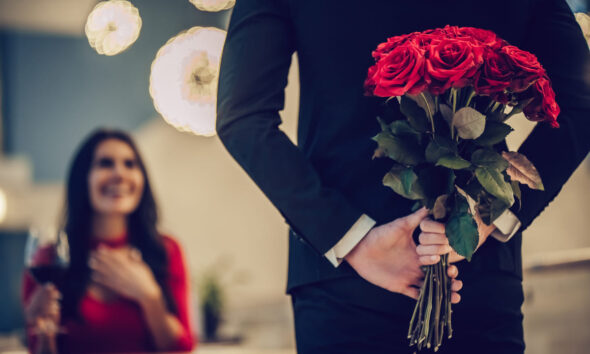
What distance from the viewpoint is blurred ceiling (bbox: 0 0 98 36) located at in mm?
8047

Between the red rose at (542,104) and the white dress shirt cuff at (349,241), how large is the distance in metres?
0.29

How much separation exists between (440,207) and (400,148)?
0.32 feet

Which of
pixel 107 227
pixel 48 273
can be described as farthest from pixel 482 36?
pixel 107 227

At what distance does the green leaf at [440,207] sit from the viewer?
940 millimetres

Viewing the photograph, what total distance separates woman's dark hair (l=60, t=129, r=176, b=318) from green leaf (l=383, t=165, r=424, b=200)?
217cm

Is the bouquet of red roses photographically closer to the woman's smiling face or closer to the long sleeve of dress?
the long sleeve of dress

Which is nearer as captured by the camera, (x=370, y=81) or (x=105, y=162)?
(x=370, y=81)

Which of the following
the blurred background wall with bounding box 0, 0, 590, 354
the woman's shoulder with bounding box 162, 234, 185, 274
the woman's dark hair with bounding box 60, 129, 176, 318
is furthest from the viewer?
the woman's shoulder with bounding box 162, 234, 185, 274

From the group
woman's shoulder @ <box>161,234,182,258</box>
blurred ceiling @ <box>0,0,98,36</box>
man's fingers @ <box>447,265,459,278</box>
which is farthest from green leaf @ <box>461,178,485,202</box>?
blurred ceiling @ <box>0,0,98,36</box>

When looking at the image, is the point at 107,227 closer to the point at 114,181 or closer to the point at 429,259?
the point at 114,181

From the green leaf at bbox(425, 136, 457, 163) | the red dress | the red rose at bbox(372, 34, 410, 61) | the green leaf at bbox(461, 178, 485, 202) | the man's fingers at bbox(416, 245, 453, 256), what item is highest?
the red rose at bbox(372, 34, 410, 61)

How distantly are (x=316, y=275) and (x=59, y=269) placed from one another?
167cm

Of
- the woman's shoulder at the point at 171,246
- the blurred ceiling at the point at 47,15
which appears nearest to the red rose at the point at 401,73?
the woman's shoulder at the point at 171,246

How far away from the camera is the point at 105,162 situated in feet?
10.6
